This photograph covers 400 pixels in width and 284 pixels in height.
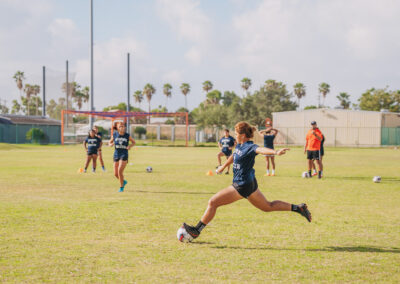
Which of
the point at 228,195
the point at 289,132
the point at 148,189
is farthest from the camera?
the point at 289,132

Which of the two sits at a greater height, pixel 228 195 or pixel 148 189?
pixel 228 195

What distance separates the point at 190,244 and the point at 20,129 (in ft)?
181

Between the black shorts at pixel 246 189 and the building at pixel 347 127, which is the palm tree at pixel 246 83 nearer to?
the building at pixel 347 127

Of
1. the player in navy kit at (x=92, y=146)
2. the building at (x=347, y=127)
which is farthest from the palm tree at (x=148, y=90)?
the player in navy kit at (x=92, y=146)

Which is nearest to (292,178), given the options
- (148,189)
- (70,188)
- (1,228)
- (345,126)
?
(148,189)

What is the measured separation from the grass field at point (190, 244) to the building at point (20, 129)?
47396 mm

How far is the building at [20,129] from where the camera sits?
54.8m

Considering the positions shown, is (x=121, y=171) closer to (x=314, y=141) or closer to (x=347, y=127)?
(x=314, y=141)

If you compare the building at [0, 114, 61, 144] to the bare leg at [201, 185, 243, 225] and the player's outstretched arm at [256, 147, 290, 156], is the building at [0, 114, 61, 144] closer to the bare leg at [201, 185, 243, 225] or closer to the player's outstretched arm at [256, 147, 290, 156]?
the bare leg at [201, 185, 243, 225]

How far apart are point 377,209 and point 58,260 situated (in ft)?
23.5

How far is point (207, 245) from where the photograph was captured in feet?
20.5

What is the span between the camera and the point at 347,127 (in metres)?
52.5

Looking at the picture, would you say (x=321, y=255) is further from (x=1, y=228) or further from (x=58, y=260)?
(x=1, y=228)

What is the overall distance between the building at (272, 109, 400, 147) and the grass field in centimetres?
4204
